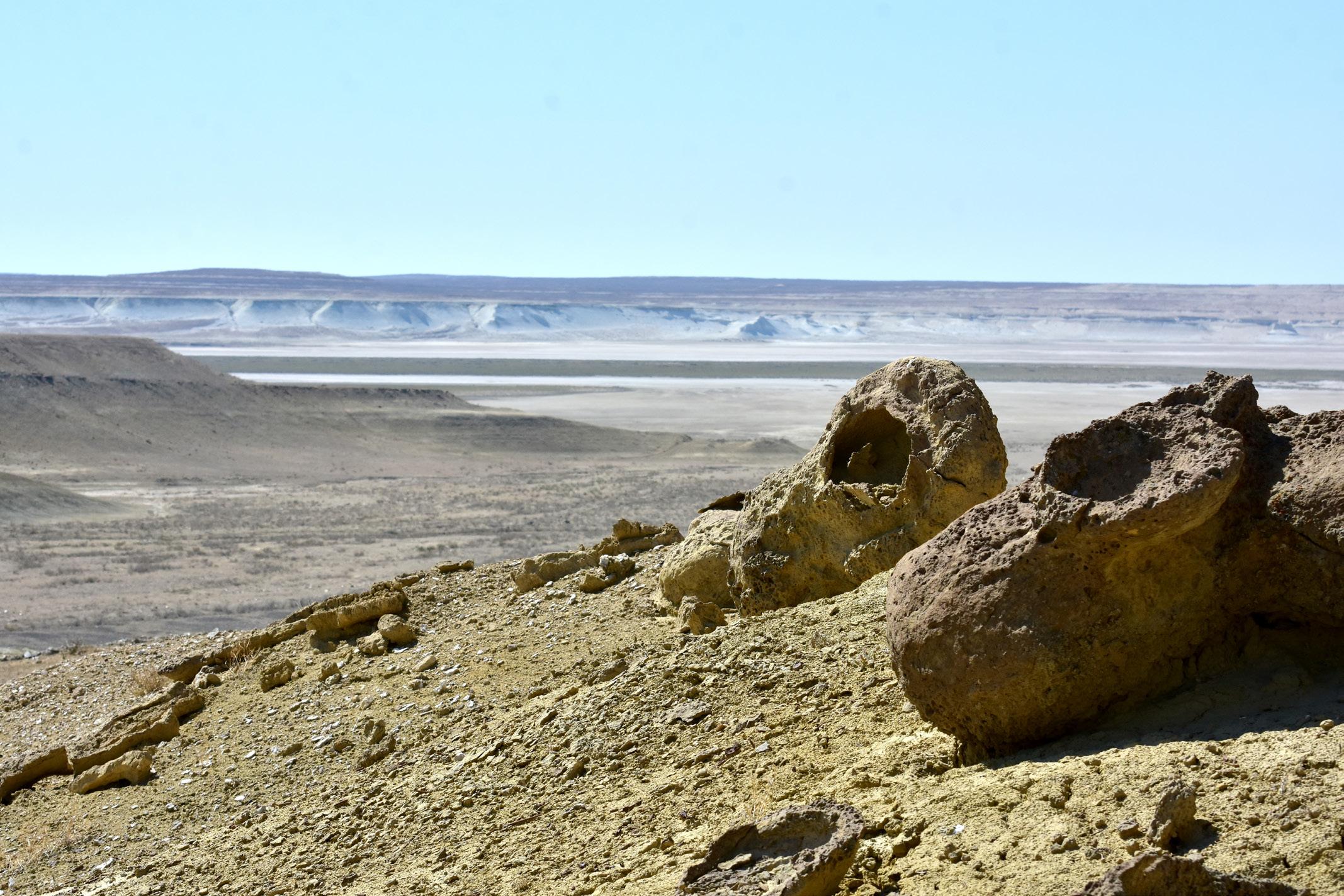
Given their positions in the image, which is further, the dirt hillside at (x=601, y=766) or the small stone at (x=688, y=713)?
the small stone at (x=688, y=713)

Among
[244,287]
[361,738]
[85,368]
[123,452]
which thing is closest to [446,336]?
[244,287]

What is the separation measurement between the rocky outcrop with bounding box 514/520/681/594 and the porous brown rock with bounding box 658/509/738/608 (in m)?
1.28

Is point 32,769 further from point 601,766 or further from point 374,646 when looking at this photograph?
point 601,766

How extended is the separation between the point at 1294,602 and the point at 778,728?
6.91 ft

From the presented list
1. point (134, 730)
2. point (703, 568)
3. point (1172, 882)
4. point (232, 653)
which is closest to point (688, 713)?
point (703, 568)

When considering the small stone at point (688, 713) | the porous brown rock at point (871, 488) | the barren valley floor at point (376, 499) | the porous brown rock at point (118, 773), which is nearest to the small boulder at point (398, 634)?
the porous brown rock at point (118, 773)

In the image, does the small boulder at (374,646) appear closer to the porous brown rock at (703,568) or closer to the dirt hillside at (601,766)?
the dirt hillside at (601,766)

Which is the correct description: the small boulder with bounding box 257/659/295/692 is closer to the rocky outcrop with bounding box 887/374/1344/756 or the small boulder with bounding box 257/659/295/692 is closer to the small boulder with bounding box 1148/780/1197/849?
the rocky outcrop with bounding box 887/374/1344/756

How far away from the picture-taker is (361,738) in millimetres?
7812

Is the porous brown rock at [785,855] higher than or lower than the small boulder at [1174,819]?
lower

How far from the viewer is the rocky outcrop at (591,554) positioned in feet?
34.0

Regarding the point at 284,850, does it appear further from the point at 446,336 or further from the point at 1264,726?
the point at 446,336

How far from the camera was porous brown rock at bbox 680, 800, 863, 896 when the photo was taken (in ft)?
14.1

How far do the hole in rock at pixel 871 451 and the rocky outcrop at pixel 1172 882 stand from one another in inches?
188
